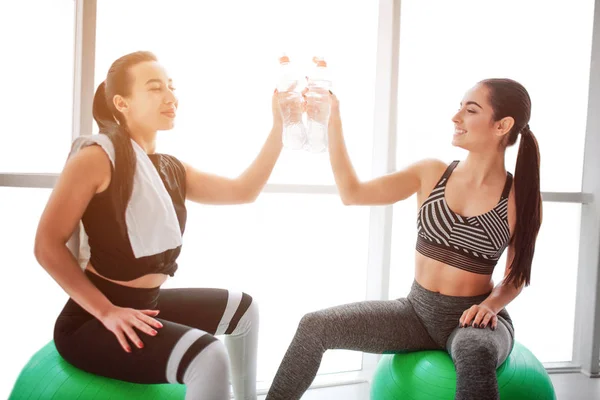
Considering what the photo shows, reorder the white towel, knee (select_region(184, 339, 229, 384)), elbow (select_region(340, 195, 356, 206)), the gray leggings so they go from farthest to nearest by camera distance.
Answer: elbow (select_region(340, 195, 356, 206)) < the gray leggings < the white towel < knee (select_region(184, 339, 229, 384))

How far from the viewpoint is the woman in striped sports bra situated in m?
1.51

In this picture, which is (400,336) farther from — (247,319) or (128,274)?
(128,274)

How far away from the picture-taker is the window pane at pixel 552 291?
102 inches

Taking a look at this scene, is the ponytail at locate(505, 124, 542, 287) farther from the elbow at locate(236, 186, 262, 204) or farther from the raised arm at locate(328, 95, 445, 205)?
the elbow at locate(236, 186, 262, 204)

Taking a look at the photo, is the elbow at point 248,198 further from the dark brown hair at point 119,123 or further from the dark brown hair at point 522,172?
the dark brown hair at point 522,172

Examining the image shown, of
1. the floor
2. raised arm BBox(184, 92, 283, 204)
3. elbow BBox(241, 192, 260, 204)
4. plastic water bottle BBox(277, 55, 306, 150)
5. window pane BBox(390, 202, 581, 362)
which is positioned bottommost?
the floor

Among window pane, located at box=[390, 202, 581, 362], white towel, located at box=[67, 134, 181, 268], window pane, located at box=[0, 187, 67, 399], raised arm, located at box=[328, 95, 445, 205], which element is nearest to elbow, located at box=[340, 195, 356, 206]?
raised arm, located at box=[328, 95, 445, 205]

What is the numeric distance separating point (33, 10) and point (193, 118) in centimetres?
68

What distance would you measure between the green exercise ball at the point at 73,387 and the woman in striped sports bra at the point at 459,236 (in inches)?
15.1

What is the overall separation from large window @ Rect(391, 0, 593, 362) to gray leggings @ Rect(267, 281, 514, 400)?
813 mm

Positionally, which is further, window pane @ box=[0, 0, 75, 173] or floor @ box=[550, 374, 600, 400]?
floor @ box=[550, 374, 600, 400]

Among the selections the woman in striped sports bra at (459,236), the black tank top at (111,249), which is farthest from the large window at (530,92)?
the black tank top at (111,249)

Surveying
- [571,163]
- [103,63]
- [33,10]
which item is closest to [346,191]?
[103,63]

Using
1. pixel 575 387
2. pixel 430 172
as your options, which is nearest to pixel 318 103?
pixel 430 172
